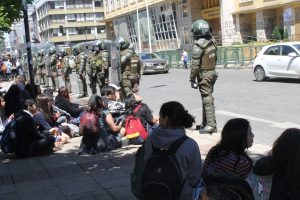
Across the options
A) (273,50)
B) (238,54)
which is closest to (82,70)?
(273,50)

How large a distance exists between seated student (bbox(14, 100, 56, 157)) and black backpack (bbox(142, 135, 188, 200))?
5.11 meters

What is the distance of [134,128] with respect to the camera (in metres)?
8.52

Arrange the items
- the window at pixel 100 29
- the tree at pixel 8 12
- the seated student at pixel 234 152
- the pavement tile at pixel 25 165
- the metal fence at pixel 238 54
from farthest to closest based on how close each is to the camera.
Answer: the window at pixel 100 29
the metal fence at pixel 238 54
the tree at pixel 8 12
the pavement tile at pixel 25 165
the seated student at pixel 234 152

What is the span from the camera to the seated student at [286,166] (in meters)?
3.04

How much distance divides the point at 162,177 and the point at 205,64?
564 cm

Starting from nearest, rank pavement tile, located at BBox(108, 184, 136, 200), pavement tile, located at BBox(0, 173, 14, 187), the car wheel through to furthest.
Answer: pavement tile, located at BBox(108, 184, 136, 200) → pavement tile, located at BBox(0, 173, 14, 187) → the car wheel

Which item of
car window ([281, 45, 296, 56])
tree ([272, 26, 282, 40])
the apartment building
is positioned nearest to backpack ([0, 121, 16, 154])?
car window ([281, 45, 296, 56])

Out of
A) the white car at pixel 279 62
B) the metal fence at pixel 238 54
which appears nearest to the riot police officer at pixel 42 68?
the metal fence at pixel 238 54

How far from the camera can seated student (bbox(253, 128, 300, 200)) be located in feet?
9.98

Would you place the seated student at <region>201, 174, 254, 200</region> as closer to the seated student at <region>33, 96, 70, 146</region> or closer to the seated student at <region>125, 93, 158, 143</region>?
the seated student at <region>125, 93, 158, 143</region>

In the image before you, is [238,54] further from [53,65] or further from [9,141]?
[9,141]

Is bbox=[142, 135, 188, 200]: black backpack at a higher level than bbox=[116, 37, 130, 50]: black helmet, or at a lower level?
lower

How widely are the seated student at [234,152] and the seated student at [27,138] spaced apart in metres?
5.08

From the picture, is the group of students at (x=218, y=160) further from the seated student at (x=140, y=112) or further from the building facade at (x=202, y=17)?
the building facade at (x=202, y=17)
